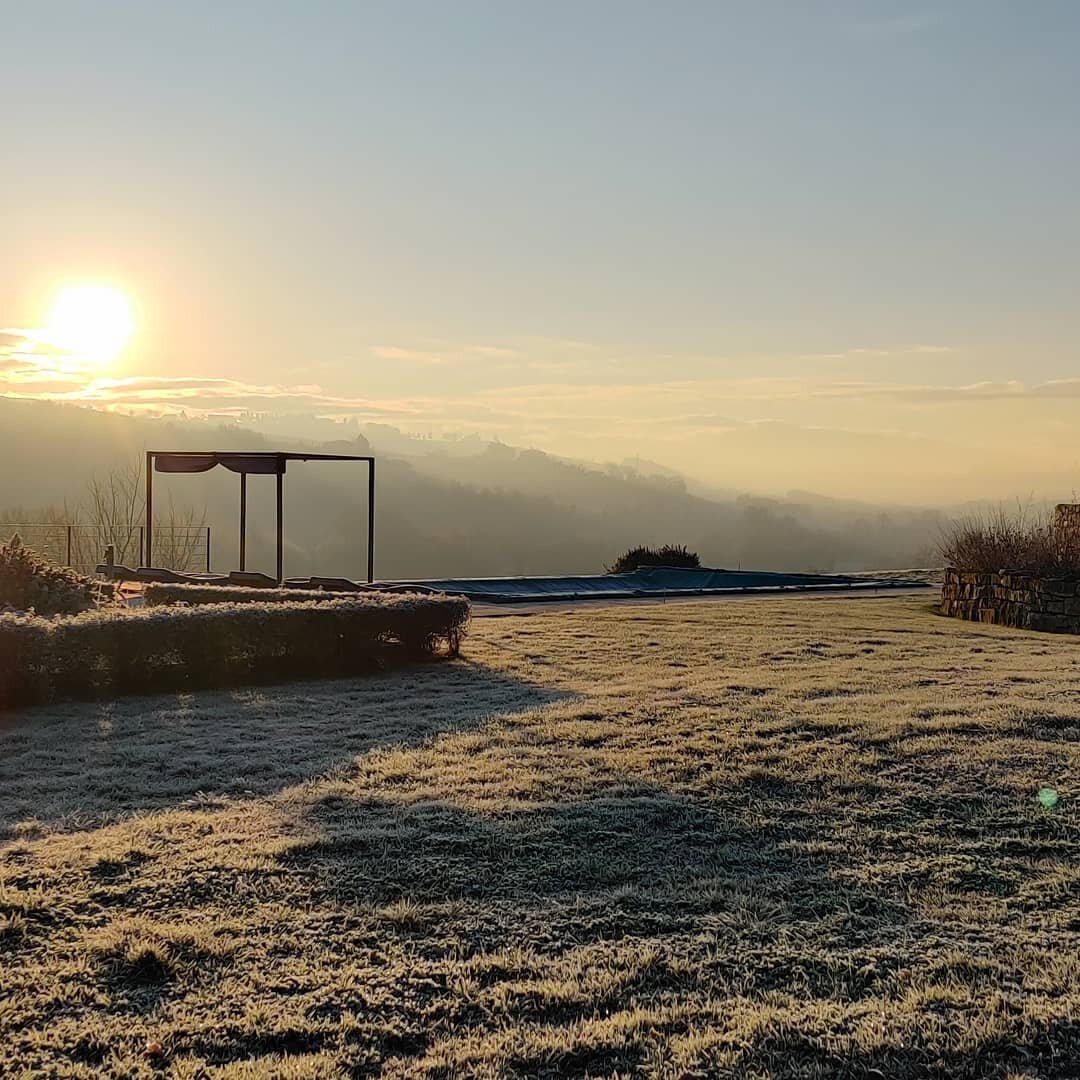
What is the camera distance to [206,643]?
324 inches

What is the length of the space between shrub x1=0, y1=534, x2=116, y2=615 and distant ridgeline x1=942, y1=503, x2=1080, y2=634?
986 cm

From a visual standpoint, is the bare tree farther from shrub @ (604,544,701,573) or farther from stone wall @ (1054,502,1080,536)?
stone wall @ (1054,502,1080,536)

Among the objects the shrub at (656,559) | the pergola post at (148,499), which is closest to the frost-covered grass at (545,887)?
the pergola post at (148,499)

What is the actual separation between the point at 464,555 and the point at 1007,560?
28.6m

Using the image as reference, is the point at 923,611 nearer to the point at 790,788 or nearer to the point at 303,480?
the point at 790,788

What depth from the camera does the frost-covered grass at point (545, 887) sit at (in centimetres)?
289

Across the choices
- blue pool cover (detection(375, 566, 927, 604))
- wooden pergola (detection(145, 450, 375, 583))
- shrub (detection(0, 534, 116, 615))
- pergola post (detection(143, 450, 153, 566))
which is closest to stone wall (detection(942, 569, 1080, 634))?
blue pool cover (detection(375, 566, 927, 604))

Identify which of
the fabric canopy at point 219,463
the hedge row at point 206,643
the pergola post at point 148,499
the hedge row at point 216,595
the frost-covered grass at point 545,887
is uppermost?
the fabric canopy at point 219,463

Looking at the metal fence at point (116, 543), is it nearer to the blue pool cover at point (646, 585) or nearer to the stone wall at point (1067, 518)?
the blue pool cover at point (646, 585)

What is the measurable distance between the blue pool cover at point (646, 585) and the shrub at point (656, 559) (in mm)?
383

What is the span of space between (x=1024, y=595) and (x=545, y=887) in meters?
10.7

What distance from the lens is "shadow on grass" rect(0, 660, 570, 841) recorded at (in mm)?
5172

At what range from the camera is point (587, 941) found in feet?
11.5

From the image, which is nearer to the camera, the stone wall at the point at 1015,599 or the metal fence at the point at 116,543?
the stone wall at the point at 1015,599
